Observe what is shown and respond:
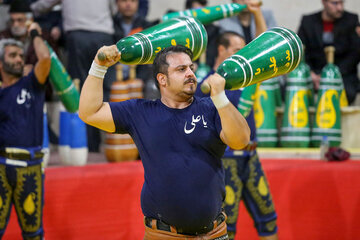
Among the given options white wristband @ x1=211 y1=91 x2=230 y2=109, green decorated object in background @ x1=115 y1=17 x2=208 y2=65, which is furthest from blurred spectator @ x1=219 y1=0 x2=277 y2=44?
white wristband @ x1=211 y1=91 x2=230 y2=109

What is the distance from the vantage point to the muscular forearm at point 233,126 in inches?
106

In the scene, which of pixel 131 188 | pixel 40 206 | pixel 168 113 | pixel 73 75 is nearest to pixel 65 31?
pixel 73 75

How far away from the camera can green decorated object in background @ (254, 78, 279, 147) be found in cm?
599

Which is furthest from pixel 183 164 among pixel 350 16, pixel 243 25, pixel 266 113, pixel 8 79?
pixel 350 16

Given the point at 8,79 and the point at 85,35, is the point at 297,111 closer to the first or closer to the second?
the point at 85,35

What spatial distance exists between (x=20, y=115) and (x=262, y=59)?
6.89 ft

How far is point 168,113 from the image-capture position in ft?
9.63

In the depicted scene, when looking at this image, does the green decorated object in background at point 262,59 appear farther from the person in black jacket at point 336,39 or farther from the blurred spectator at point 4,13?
the blurred spectator at point 4,13

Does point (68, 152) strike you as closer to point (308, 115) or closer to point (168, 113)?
point (308, 115)

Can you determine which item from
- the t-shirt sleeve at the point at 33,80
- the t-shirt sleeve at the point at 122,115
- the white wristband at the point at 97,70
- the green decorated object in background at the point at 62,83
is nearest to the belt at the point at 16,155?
the t-shirt sleeve at the point at 33,80

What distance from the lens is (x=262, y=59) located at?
2879 millimetres

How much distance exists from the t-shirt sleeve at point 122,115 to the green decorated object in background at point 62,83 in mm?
1994

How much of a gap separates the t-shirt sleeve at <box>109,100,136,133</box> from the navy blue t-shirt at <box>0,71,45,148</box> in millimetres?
1580

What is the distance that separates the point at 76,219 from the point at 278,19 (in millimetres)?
3662
